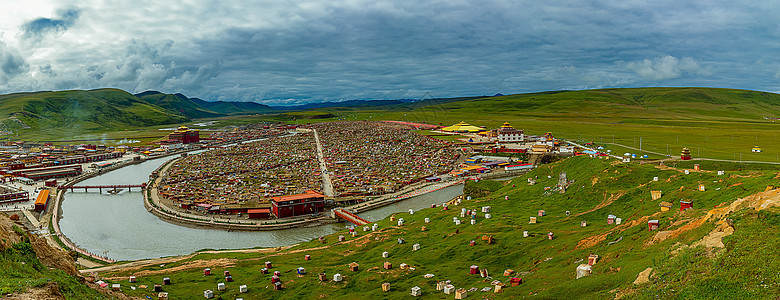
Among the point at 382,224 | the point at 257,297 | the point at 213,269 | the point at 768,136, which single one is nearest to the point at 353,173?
the point at 382,224

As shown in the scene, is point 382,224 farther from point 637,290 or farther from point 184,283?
point 637,290

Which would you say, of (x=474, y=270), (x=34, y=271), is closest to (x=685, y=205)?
(x=474, y=270)

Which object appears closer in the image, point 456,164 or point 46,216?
point 46,216

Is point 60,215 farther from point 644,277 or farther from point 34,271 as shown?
point 644,277

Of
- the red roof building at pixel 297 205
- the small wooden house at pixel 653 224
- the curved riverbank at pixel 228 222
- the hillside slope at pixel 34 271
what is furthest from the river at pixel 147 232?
the small wooden house at pixel 653 224

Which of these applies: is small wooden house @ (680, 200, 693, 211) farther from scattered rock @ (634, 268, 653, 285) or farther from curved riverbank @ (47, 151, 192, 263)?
curved riverbank @ (47, 151, 192, 263)

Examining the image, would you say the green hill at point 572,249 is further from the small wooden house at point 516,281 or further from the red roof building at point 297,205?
the red roof building at point 297,205

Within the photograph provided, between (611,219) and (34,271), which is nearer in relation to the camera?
(34,271)
